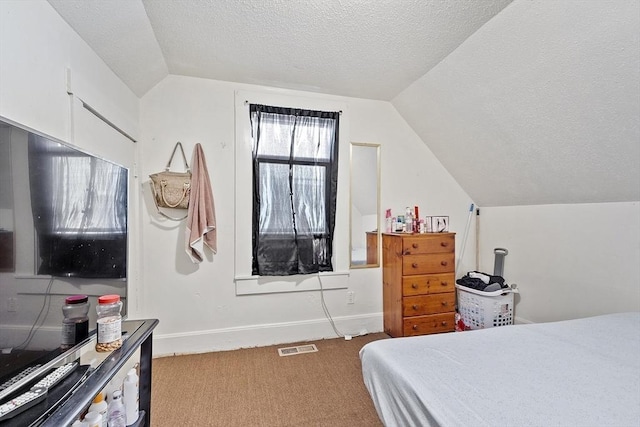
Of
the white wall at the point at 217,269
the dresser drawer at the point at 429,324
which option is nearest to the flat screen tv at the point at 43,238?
the white wall at the point at 217,269

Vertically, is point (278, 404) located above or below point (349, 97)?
below

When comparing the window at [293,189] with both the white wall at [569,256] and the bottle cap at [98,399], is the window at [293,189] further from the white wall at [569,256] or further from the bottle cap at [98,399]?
the white wall at [569,256]

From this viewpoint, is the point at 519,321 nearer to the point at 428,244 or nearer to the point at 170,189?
the point at 428,244

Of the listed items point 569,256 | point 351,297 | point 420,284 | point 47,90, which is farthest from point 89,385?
point 569,256

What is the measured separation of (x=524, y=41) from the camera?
1733 mm

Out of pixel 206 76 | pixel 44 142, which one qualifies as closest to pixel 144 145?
pixel 206 76

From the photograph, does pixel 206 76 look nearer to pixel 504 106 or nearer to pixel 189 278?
pixel 189 278

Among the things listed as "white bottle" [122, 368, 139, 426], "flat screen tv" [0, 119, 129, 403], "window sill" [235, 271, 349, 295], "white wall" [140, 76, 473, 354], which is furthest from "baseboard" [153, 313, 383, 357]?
"flat screen tv" [0, 119, 129, 403]

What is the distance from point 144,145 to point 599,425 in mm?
3044

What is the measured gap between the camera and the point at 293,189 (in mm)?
2727

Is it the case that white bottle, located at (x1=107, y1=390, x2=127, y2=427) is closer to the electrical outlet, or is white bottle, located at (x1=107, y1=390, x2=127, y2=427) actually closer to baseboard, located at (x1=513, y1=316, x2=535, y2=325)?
the electrical outlet

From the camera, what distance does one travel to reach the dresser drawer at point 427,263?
267 centimetres

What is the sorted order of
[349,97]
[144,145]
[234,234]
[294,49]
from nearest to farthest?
[294,49]
[144,145]
[234,234]
[349,97]

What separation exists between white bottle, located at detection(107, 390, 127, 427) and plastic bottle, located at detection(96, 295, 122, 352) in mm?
258
